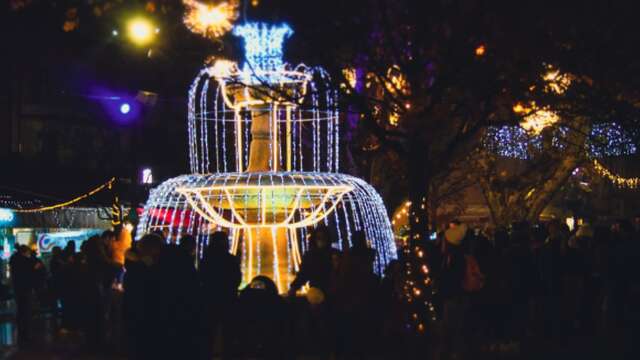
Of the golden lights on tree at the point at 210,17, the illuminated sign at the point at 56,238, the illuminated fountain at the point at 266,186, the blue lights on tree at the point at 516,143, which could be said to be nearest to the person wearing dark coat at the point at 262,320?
the illuminated fountain at the point at 266,186

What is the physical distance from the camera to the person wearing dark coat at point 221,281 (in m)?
11.9

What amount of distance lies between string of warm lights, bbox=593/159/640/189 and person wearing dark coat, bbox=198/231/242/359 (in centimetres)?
2323

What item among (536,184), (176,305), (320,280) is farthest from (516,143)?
(176,305)

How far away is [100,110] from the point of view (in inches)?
1873

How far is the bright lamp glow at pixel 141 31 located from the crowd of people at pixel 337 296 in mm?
2568

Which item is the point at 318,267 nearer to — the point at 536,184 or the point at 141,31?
the point at 141,31

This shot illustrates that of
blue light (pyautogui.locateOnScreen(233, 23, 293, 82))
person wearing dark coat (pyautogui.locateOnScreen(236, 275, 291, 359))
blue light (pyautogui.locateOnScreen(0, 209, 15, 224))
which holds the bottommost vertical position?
person wearing dark coat (pyautogui.locateOnScreen(236, 275, 291, 359))

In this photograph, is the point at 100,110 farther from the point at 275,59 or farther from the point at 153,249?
the point at 153,249

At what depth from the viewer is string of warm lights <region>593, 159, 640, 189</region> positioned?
34394 millimetres

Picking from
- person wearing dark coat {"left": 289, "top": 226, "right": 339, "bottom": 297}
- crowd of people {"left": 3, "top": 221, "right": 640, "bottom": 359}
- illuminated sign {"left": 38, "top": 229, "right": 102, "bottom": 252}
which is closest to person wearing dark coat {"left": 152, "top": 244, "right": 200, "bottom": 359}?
crowd of people {"left": 3, "top": 221, "right": 640, "bottom": 359}

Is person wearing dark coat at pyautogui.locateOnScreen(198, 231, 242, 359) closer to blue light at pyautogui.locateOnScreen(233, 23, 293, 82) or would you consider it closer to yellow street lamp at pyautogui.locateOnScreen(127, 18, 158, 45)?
yellow street lamp at pyautogui.locateOnScreen(127, 18, 158, 45)

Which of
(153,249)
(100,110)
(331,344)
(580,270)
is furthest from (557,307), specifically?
(100,110)

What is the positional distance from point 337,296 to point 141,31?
400cm

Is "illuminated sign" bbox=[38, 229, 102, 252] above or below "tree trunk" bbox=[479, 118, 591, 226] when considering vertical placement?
below
